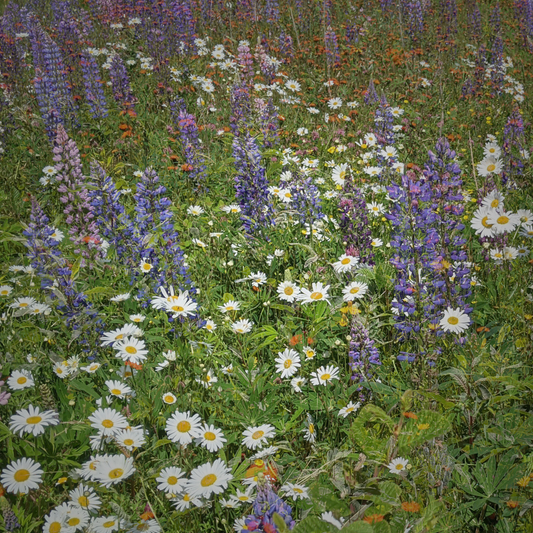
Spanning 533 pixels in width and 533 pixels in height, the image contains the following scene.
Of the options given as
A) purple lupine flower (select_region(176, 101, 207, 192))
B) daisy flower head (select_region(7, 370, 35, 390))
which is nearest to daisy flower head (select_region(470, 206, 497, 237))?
daisy flower head (select_region(7, 370, 35, 390))

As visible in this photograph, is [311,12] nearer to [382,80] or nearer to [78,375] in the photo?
[382,80]

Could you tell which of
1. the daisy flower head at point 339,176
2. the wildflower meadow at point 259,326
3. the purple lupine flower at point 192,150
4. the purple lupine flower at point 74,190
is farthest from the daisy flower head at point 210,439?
the purple lupine flower at point 192,150

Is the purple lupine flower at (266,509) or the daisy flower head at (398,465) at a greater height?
the purple lupine flower at (266,509)

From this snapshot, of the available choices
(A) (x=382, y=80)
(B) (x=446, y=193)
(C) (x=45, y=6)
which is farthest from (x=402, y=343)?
(C) (x=45, y=6)

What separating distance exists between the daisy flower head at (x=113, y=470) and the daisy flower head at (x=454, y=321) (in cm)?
136

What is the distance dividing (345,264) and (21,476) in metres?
1.79

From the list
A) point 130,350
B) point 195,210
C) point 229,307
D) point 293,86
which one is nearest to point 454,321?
point 229,307

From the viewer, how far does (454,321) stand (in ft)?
6.34

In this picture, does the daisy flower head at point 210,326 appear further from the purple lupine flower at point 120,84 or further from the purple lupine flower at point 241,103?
the purple lupine flower at point 120,84

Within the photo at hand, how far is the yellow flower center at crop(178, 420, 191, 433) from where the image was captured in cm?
160

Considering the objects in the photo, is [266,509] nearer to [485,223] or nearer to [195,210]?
[485,223]

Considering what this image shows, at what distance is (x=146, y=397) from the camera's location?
1841 mm

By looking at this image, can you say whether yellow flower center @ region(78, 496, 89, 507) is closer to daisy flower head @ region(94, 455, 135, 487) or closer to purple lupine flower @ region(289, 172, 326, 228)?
daisy flower head @ region(94, 455, 135, 487)

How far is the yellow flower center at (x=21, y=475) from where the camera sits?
147 centimetres
